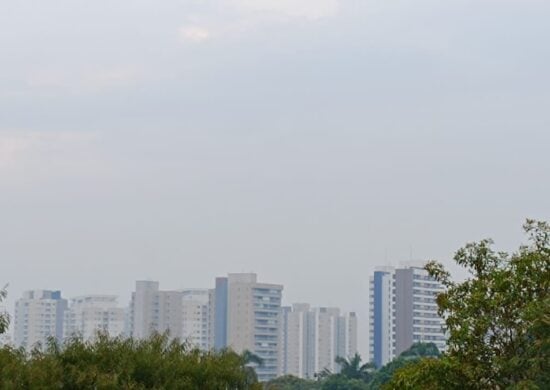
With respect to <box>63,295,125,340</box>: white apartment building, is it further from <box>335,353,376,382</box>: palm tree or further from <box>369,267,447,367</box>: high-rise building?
<box>335,353,376,382</box>: palm tree

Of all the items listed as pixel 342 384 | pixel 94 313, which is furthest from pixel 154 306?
pixel 342 384

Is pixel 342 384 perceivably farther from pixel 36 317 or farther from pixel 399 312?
pixel 36 317

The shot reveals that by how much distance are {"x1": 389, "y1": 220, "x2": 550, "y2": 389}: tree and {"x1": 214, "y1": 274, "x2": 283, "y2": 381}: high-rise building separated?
14244 centimetres

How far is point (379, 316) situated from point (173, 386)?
138396 mm

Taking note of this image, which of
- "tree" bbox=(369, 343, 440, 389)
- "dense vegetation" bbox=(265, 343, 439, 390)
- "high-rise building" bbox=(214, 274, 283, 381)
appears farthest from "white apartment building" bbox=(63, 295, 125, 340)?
"tree" bbox=(369, 343, 440, 389)

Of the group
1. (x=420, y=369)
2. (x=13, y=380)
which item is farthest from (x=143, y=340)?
(x=420, y=369)

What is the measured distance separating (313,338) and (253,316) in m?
23.2

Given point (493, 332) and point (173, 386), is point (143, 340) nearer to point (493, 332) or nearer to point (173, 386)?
point (173, 386)

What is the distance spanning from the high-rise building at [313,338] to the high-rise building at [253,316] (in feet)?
19.3

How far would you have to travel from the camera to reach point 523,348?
599 inches

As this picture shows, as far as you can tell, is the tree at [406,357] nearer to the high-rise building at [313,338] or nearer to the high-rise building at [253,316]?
the high-rise building at [253,316]

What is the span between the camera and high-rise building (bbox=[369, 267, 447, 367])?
153 metres

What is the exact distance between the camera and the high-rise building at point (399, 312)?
152625 millimetres

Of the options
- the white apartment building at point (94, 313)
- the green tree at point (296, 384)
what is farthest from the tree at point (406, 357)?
the white apartment building at point (94, 313)
